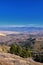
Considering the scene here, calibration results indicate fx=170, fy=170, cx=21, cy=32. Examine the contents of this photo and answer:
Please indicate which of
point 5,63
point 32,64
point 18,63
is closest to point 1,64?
point 5,63

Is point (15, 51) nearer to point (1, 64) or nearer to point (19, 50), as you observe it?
point (19, 50)

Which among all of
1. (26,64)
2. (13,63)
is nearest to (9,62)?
(13,63)

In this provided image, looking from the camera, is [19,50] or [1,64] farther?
[19,50]

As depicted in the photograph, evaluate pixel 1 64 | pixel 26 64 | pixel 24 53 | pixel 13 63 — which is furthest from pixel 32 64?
pixel 24 53

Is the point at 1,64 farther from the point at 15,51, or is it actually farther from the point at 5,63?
the point at 15,51

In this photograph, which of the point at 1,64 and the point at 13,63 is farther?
the point at 13,63

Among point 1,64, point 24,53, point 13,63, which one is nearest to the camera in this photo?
point 1,64

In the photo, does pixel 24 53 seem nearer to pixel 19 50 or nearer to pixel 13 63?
pixel 19 50

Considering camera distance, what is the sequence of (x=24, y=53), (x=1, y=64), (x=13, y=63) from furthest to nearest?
(x=24, y=53), (x=13, y=63), (x=1, y=64)
